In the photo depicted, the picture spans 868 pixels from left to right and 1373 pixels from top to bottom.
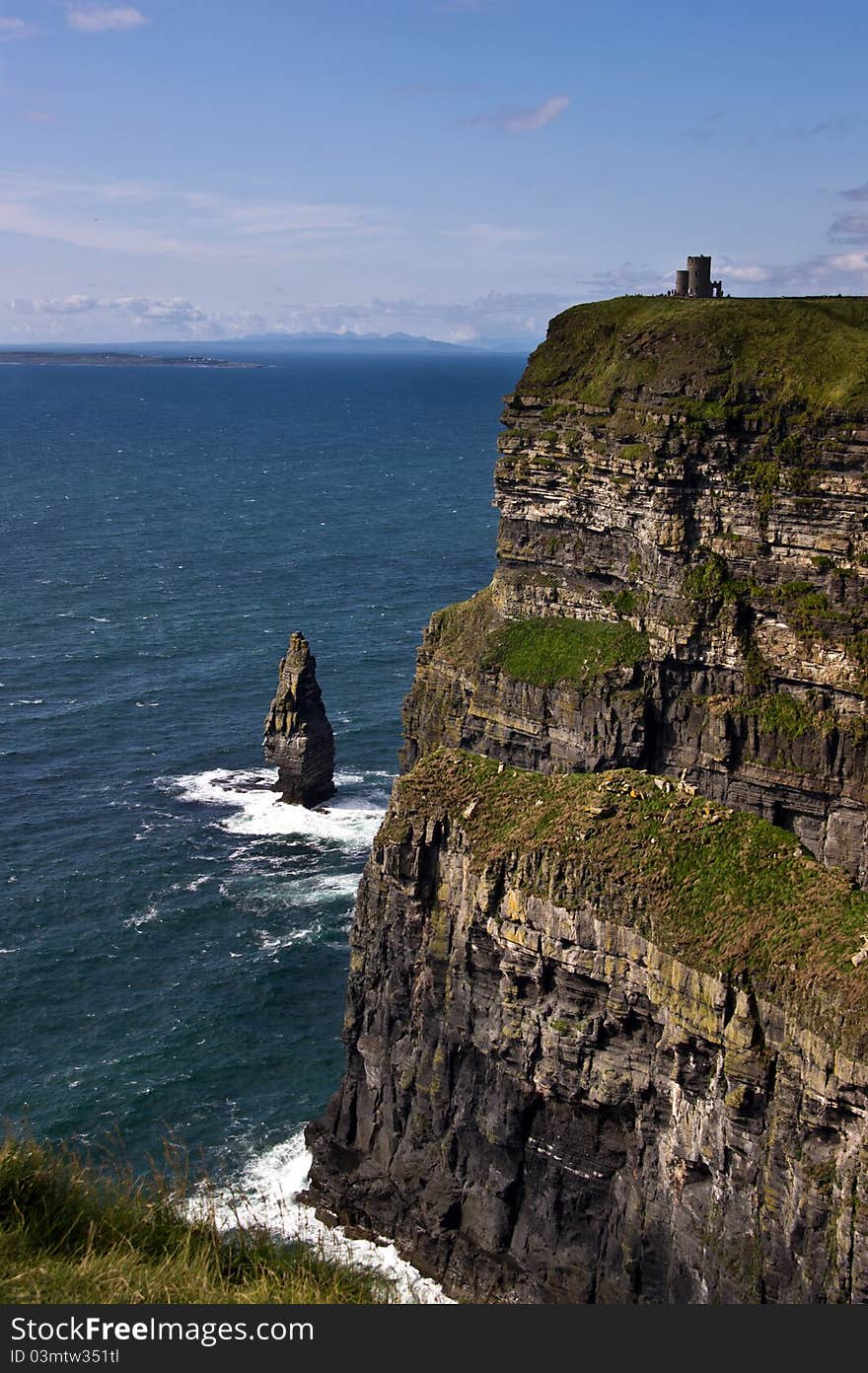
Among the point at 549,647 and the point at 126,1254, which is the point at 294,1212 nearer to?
the point at 549,647

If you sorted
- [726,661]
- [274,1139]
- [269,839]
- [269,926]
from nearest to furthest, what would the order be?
1. [274,1139]
2. [726,661]
3. [269,926]
4. [269,839]

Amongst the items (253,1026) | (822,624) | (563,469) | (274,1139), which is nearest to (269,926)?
(253,1026)

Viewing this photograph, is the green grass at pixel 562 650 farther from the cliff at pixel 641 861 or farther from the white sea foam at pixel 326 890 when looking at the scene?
the white sea foam at pixel 326 890

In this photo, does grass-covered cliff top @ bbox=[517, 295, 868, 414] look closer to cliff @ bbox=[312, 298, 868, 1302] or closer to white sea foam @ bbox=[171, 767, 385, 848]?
cliff @ bbox=[312, 298, 868, 1302]

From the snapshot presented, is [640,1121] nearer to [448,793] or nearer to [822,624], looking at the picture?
[448,793]

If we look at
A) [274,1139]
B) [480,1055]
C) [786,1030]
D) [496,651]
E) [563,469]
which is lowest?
[274,1139]

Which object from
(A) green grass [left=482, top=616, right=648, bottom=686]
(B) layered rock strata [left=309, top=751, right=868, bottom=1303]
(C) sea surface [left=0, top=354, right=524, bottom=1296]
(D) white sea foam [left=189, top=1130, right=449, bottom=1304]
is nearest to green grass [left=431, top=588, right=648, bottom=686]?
(A) green grass [left=482, top=616, right=648, bottom=686]

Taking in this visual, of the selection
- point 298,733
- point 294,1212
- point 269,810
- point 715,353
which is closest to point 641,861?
point 294,1212
